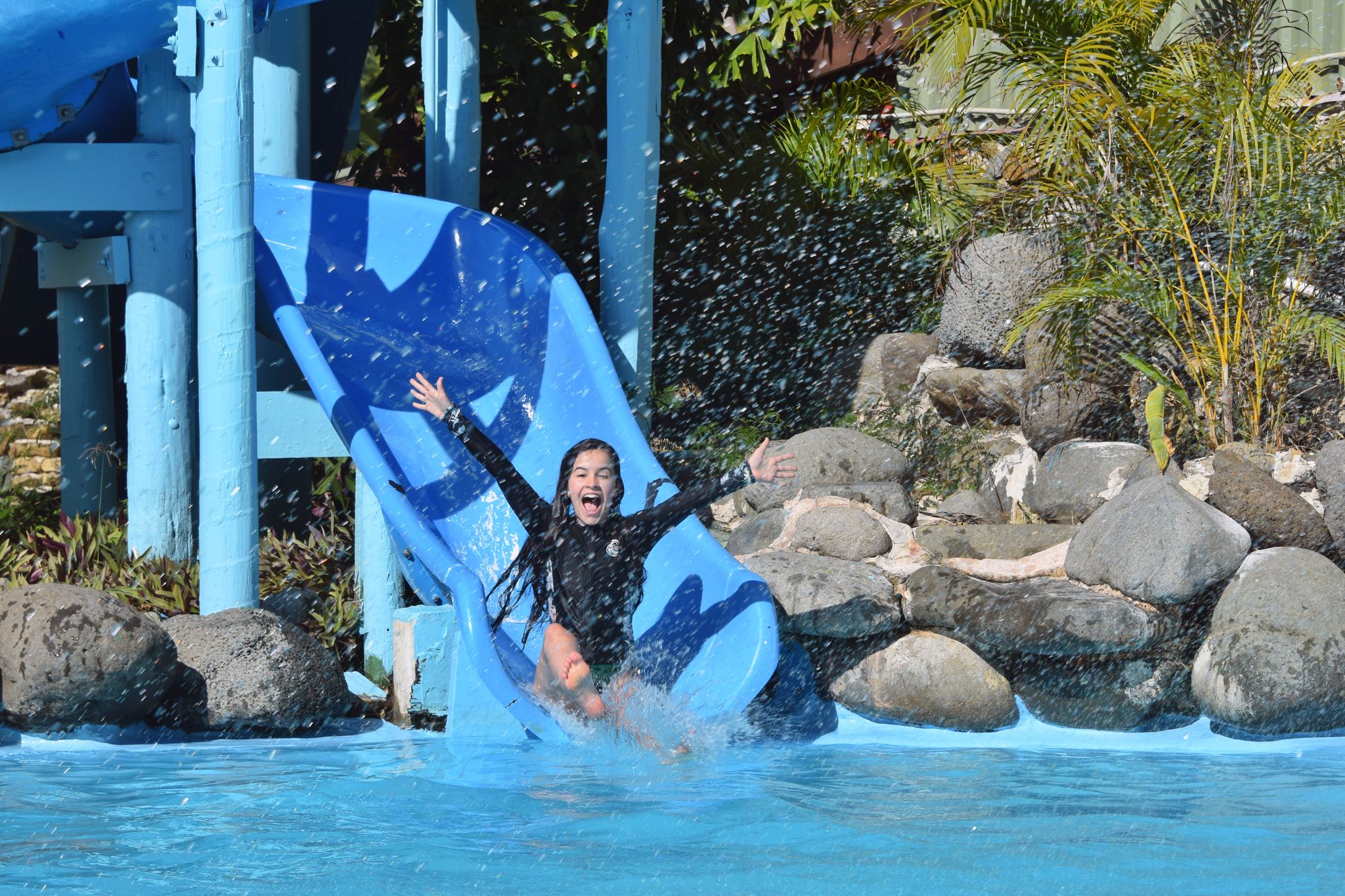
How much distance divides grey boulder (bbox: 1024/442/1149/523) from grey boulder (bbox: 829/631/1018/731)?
122 cm

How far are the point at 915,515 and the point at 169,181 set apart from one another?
3380 millimetres

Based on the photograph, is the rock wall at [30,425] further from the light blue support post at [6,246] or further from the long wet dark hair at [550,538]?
the long wet dark hair at [550,538]

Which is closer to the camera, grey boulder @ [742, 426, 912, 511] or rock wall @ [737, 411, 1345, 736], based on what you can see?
rock wall @ [737, 411, 1345, 736]

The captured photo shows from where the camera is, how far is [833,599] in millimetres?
5367

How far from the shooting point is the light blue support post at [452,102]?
7.14 meters

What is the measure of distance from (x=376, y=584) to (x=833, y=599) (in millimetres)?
1918

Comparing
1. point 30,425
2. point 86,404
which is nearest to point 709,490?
point 86,404

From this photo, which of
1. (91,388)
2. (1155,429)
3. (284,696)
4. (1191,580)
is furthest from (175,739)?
(1155,429)

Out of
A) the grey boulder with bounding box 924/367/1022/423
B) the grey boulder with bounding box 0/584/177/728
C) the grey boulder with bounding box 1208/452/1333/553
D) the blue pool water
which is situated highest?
the grey boulder with bounding box 924/367/1022/423

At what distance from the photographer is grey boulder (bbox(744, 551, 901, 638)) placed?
→ 5332 millimetres

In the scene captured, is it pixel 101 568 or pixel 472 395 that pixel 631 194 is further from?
pixel 101 568

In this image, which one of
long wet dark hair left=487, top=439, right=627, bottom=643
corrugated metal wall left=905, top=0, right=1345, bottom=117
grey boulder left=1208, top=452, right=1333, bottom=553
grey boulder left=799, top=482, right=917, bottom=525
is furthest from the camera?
corrugated metal wall left=905, top=0, right=1345, bottom=117

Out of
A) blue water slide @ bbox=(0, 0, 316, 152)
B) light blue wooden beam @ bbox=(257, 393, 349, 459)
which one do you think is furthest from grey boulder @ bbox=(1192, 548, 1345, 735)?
blue water slide @ bbox=(0, 0, 316, 152)

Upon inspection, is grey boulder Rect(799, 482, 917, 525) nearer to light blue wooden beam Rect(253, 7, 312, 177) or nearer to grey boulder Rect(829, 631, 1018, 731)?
grey boulder Rect(829, 631, 1018, 731)
